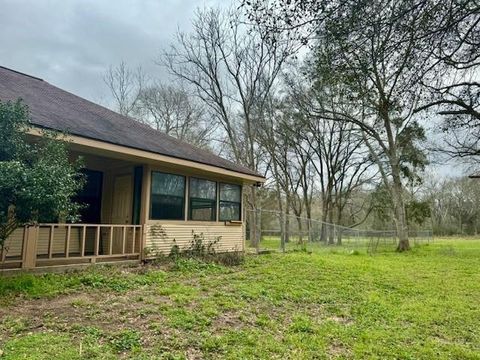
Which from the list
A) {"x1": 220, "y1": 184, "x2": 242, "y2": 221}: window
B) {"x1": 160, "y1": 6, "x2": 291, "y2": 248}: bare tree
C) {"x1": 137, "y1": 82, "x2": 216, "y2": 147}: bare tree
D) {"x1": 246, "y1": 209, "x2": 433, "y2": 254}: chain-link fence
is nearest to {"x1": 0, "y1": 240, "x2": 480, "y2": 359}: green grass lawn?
{"x1": 220, "y1": 184, "x2": 242, "y2": 221}: window

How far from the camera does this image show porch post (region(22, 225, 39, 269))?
6.29m

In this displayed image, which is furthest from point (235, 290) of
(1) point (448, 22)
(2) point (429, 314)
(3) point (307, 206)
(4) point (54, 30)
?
Answer: (3) point (307, 206)

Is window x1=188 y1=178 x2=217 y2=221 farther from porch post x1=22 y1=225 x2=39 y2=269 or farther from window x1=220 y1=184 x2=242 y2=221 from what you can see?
porch post x1=22 y1=225 x2=39 y2=269

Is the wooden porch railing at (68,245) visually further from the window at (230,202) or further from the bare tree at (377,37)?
the bare tree at (377,37)

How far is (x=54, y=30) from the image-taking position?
1545cm

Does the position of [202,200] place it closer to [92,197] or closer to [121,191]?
[121,191]

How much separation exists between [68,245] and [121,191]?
2.57 m

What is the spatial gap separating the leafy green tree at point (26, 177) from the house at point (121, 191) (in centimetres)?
142

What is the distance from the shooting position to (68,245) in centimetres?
677

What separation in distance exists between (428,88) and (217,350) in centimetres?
463

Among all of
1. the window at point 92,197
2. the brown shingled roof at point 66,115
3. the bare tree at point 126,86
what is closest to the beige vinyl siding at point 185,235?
the window at point 92,197

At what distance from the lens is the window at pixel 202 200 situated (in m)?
9.80

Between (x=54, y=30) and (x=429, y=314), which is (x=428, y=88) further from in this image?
(x=54, y=30)

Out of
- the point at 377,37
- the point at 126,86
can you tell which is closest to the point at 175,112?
the point at 126,86
